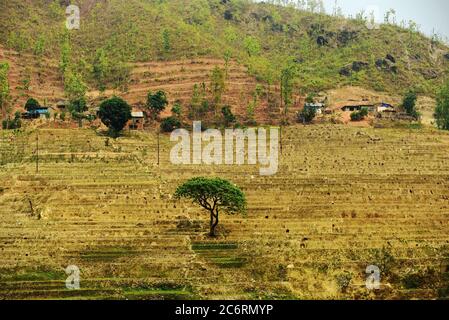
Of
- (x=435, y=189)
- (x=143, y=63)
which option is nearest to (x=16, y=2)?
(x=143, y=63)

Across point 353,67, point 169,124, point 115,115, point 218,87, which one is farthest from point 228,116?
point 353,67

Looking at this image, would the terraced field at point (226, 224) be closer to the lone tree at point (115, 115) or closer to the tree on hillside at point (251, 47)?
the lone tree at point (115, 115)

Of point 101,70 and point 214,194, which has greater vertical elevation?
point 101,70

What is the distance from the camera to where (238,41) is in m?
95.2

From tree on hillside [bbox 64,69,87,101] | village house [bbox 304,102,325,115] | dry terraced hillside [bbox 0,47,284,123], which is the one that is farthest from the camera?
dry terraced hillside [bbox 0,47,284,123]

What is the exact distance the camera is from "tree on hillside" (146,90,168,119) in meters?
64.3

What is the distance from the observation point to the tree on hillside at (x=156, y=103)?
64.3 metres

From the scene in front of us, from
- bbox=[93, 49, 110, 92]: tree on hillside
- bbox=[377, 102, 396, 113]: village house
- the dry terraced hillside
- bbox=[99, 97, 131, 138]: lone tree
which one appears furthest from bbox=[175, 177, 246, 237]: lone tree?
bbox=[93, 49, 110, 92]: tree on hillside

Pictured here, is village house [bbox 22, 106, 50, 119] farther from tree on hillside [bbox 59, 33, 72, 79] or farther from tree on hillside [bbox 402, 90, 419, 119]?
tree on hillside [bbox 402, 90, 419, 119]

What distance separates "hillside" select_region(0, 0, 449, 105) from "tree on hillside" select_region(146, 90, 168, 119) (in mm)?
12026

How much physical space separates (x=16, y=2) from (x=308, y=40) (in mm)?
45981

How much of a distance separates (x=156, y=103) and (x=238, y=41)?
113 feet

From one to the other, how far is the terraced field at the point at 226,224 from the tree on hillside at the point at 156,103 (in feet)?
25.2

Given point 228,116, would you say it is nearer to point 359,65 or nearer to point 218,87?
point 218,87
